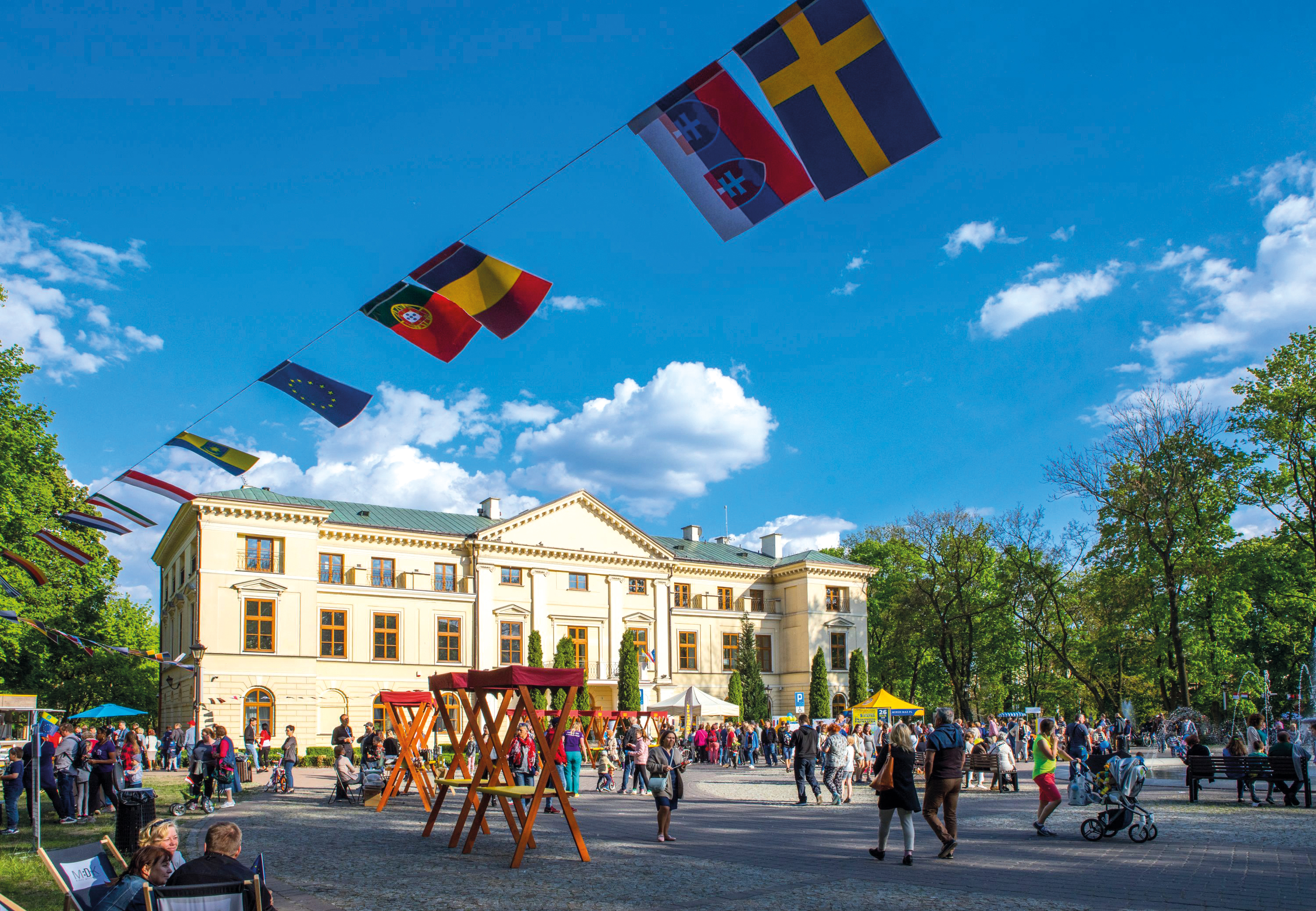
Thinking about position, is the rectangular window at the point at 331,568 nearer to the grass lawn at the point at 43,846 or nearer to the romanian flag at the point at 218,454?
the grass lawn at the point at 43,846

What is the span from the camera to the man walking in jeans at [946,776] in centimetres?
1138

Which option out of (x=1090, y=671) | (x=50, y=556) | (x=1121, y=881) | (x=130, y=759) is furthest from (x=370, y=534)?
(x=1121, y=881)

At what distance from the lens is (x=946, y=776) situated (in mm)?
11523

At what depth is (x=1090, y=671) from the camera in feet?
173

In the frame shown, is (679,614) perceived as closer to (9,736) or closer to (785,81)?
(9,736)

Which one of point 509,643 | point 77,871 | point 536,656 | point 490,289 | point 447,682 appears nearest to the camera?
point 77,871

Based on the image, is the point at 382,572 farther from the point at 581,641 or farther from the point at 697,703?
the point at 697,703

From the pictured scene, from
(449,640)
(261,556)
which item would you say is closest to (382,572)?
(449,640)

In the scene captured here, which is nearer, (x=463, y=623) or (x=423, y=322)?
(x=423, y=322)

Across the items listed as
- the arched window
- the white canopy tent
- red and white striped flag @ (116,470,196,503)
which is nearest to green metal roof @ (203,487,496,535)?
the arched window

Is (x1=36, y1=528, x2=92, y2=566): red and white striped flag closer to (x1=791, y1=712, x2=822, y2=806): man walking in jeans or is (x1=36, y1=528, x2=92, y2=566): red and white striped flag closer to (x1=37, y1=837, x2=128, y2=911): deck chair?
(x1=37, y1=837, x2=128, y2=911): deck chair

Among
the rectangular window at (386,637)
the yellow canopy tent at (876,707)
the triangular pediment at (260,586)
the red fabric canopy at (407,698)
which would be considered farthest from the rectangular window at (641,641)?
the red fabric canopy at (407,698)

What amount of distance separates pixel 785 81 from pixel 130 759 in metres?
15.5

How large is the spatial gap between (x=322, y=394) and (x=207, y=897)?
26.5 feet
